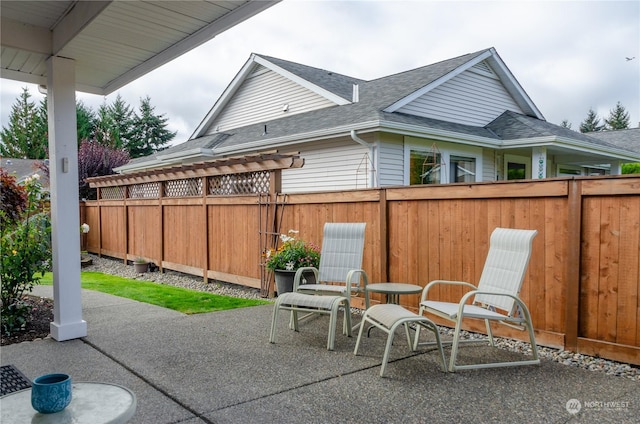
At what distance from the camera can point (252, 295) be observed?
22.4 feet

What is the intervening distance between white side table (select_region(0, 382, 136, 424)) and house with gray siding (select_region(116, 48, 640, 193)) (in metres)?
6.97

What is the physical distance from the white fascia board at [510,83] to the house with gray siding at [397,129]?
0.10ft

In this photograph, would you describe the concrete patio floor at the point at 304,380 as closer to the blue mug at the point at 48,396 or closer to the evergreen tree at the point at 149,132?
the blue mug at the point at 48,396

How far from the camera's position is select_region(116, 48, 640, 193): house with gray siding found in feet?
29.9

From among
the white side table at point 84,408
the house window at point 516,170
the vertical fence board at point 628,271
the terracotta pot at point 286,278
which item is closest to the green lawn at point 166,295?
the terracotta pot at point 286,278

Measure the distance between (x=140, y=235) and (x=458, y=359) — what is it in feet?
27.8

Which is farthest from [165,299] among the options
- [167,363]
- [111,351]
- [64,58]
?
[64,58]

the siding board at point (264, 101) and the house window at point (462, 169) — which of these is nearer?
the house window at point (462, 169)

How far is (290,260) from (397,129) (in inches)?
157

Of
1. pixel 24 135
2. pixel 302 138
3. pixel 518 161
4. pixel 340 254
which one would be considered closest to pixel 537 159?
pixel 518 161

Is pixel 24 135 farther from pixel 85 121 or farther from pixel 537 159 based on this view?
pixel 537 159

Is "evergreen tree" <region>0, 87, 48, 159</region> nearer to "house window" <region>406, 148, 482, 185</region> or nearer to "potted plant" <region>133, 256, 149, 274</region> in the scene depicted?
"potted plant" <region>133, 256, 149, 274</region>

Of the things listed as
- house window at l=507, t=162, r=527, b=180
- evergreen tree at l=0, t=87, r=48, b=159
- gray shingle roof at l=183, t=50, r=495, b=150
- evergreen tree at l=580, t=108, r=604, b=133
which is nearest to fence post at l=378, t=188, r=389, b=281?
gray shingle roof at l=183, t=50, r=495, b=150

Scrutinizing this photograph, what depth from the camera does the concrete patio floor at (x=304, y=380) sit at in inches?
104
